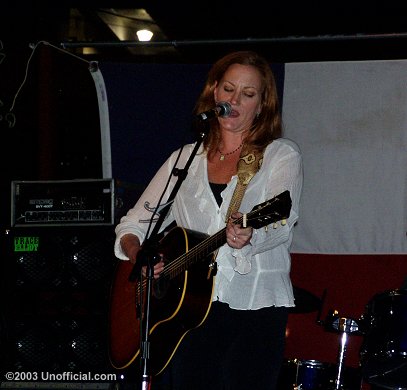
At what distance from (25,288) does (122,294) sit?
681 millimetres

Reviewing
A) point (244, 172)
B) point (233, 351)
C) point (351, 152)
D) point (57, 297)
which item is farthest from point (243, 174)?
point (351, 152)

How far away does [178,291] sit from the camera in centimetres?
312

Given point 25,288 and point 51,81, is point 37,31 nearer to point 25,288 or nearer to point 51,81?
point 51,81

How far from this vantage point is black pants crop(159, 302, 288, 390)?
9.11ft

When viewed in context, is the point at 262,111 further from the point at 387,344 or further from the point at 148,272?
the point at 387,344

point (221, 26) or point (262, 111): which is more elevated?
point (221, 26)

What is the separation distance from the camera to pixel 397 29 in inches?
224

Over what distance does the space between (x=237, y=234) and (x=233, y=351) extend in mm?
444

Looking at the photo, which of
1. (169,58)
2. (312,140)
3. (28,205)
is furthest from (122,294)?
(169,58)

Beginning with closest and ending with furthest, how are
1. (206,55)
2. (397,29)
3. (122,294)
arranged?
(122,294) < (397,29) < (206,55)

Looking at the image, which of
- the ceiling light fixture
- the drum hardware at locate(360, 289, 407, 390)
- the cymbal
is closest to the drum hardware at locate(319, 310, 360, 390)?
the cymbal

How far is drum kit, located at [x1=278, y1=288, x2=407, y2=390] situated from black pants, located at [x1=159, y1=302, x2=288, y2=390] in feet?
3.53

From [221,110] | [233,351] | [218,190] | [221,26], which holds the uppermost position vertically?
[221,26]

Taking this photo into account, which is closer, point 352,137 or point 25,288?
point 25,288
